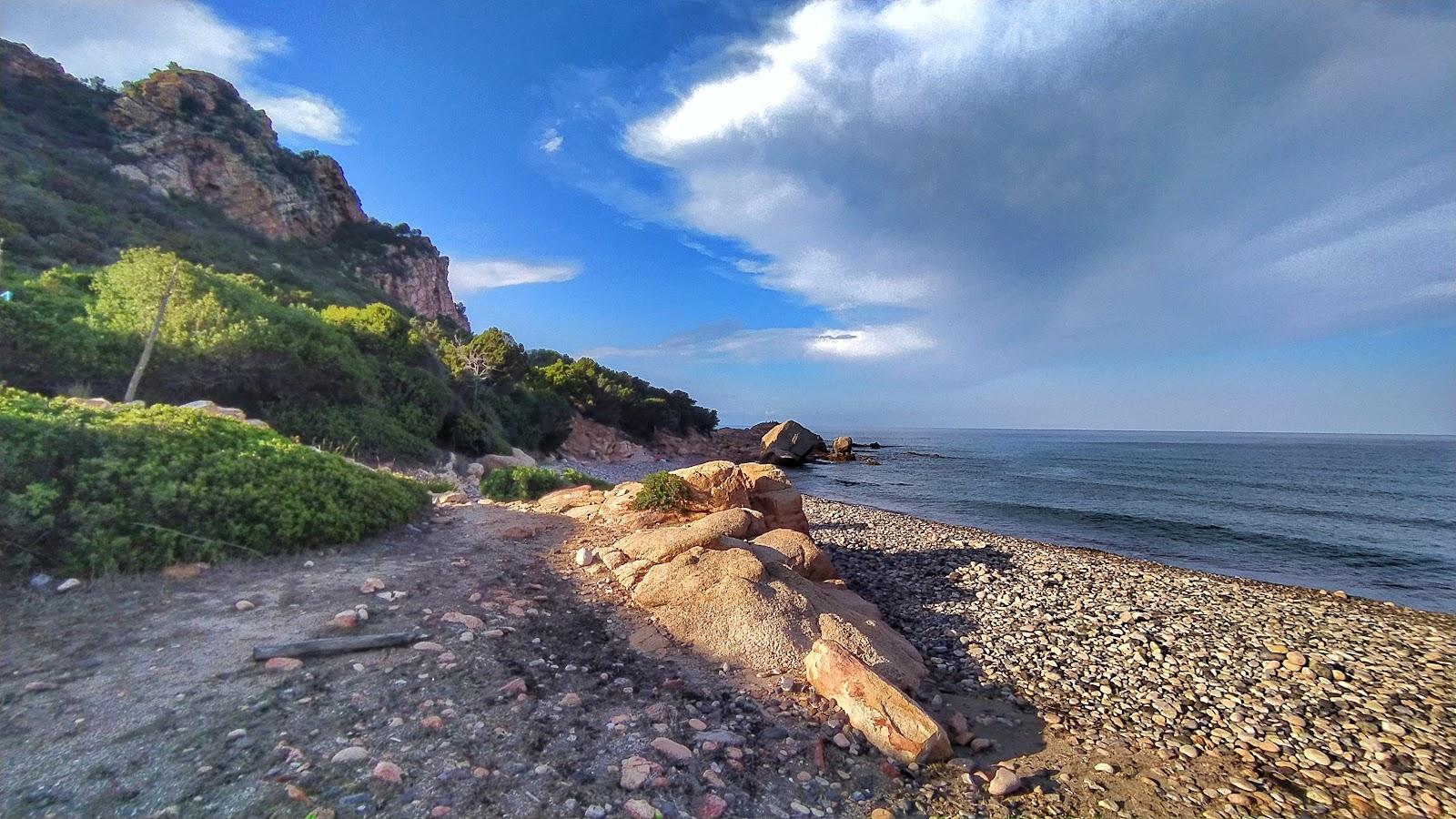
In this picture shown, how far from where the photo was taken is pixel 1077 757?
18.1 ft

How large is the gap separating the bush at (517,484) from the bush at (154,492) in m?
4.67

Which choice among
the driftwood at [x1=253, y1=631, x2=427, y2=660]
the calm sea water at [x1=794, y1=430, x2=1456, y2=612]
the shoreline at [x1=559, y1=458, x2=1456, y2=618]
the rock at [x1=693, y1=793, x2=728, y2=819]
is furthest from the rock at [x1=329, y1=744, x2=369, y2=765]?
the calm sea water at [x1=794, y1=430, x2=1456, y2=612]

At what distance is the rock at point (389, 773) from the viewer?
349cm

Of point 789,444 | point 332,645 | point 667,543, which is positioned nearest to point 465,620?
point 332,645

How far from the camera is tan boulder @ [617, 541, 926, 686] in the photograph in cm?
647

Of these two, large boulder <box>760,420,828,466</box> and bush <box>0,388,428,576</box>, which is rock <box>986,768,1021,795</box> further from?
large boulder <box>760,420,828,466</box>

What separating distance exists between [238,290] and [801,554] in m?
18.7

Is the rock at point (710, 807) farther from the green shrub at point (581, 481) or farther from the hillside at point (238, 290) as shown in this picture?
the hillside at point (238, 290)

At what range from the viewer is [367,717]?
412 centimetres

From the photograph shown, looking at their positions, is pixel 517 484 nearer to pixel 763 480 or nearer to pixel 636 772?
pixel 763 480

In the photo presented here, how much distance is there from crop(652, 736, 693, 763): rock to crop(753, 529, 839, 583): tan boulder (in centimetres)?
483

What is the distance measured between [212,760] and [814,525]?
16.6m

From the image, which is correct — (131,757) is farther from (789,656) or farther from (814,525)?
(814,525)

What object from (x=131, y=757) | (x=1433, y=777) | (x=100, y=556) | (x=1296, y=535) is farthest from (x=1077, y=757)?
(x=1296, y=535)
